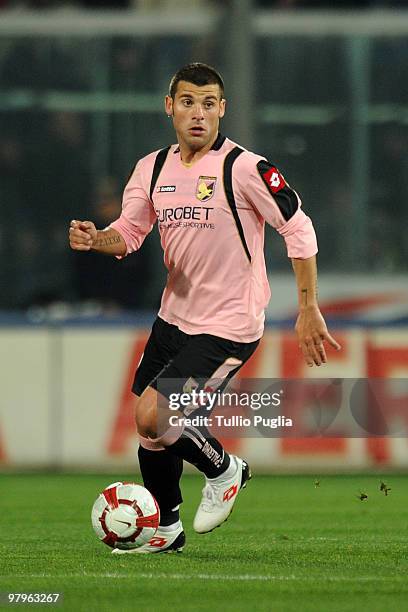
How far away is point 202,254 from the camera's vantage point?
6871 millimetres

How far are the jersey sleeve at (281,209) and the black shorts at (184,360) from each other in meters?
0.52

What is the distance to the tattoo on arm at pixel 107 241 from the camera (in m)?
6.93

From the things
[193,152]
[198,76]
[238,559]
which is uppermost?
[198,76]

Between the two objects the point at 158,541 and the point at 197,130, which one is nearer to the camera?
the point at 197,130

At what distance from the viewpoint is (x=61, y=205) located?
50.5 ft

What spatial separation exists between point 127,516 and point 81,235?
3.96ft

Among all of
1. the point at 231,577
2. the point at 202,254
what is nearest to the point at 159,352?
the point at 202,254

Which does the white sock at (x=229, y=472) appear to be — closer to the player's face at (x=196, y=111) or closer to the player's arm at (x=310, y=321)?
the player's arm at (x=310, y=321)

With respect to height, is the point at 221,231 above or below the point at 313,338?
above

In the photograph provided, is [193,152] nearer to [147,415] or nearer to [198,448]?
[147,415]

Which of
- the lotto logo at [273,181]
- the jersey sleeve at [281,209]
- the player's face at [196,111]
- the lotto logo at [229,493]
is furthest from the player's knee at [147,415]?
the player's face at [196,111]

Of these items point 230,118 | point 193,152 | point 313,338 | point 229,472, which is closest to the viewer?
point 313,338

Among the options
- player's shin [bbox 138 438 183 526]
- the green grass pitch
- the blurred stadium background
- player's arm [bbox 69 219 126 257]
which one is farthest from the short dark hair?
the blurred stadium background

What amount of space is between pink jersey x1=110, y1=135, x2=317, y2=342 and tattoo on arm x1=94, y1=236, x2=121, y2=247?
0.21 metres
